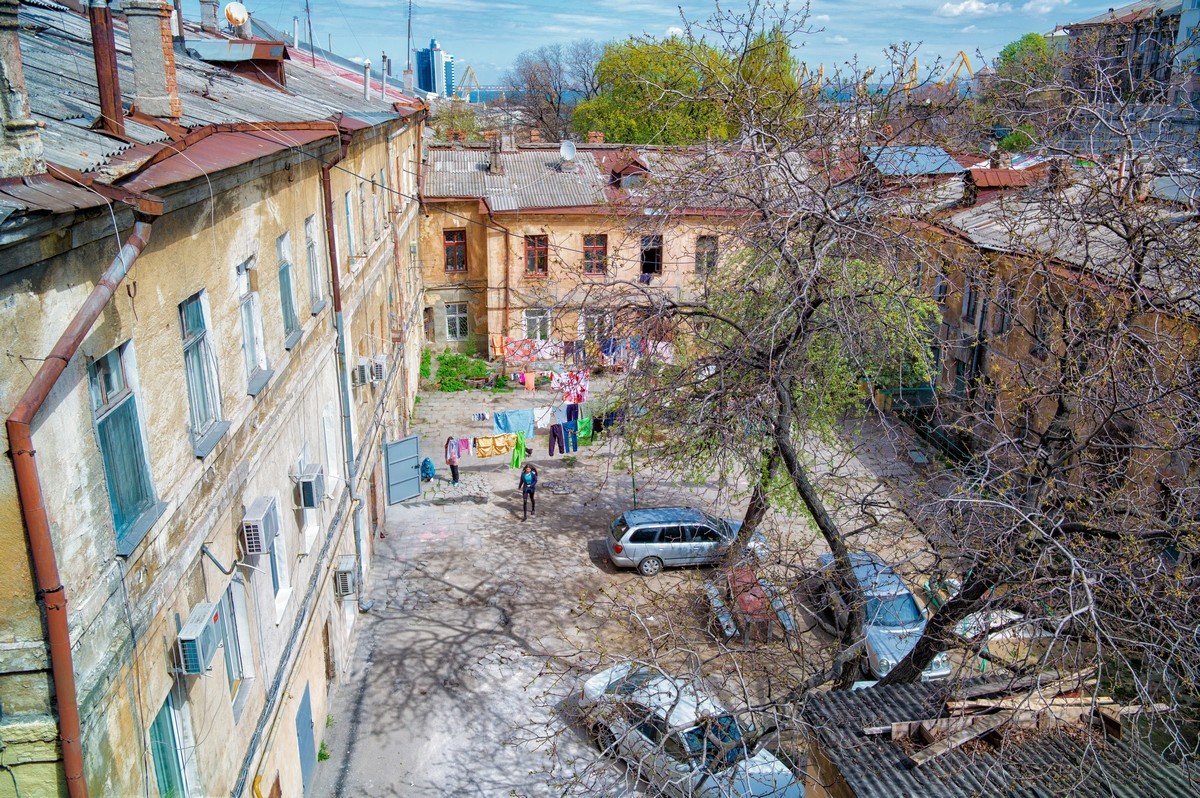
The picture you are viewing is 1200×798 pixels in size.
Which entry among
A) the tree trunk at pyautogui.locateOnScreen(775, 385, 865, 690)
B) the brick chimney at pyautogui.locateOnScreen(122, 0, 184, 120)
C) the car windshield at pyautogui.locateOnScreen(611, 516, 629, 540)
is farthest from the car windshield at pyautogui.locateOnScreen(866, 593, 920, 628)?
the brick chimney at pyautogui.locateOnScreen(122, 0, 184, 120)

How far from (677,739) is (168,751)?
21.0 ft

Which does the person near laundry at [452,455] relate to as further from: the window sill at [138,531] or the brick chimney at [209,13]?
the window sill at [138,531]

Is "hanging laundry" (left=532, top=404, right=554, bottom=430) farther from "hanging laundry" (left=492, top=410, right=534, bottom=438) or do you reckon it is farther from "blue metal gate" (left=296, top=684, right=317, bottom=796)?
"blue metal gate" (left=296, top=684, right=317, bottom=796)

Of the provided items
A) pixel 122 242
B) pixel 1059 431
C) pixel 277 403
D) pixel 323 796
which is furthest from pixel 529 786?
pixel 122 242

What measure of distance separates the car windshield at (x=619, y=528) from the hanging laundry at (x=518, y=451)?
386cm

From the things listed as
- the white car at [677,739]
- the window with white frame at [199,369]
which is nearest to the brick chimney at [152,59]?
the window with white frame at [199,369]

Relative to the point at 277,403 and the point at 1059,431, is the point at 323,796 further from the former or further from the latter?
the point at 1059,431

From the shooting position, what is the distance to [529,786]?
1067cm

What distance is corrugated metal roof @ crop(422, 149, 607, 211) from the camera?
26.4m

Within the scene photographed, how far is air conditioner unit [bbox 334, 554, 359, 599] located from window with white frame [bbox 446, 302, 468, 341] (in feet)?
54.6

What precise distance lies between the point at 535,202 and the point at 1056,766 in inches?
872

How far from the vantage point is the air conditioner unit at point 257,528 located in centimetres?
778

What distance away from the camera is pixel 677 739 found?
34.9 ft

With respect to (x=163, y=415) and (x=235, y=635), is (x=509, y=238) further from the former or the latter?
(x=163, y=415)
